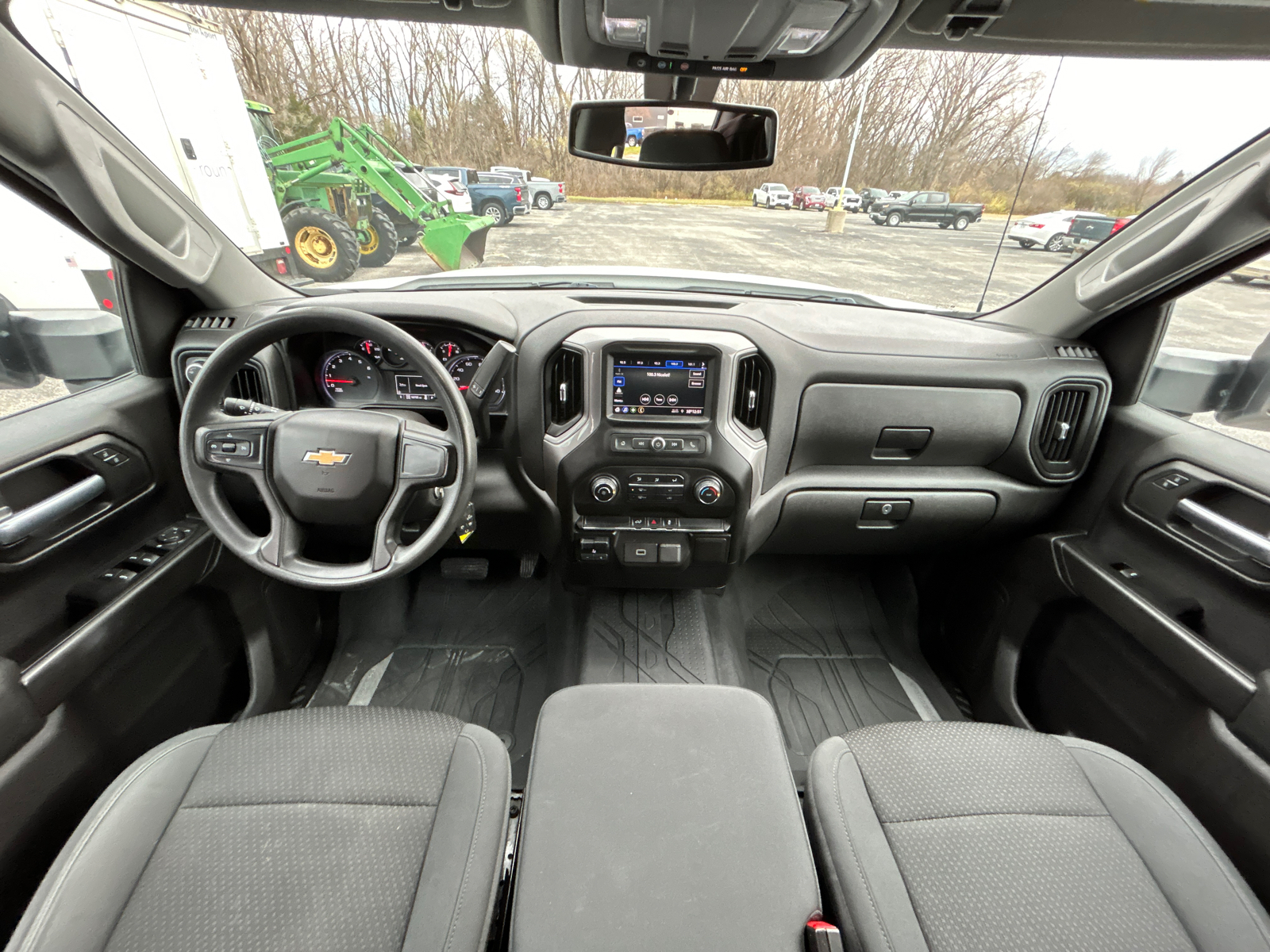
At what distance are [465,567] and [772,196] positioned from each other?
178 centimetres

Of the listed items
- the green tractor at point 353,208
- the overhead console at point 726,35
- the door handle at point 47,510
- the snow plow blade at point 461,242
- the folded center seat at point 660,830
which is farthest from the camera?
the green tractor at point 353,208

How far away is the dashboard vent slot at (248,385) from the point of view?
6.00 feet

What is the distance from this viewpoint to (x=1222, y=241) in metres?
1.56

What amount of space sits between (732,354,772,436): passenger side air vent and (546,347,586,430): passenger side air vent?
1.59ft

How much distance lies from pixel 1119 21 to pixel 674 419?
137cm

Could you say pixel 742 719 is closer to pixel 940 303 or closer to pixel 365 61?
pixel 940 303

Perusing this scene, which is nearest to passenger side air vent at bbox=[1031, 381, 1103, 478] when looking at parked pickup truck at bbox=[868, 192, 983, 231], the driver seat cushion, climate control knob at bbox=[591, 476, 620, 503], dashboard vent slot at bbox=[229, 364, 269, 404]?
parked pickup truck at bbox=[868, 192, 983, 231]

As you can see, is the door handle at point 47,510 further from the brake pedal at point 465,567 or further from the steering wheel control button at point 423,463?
the brake pedal at point 465,567

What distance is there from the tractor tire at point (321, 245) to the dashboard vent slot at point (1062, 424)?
2566 mm

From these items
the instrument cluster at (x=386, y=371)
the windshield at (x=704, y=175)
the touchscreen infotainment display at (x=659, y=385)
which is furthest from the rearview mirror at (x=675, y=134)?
the instrument cluster at (x=386, y=371)

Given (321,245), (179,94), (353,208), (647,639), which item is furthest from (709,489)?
(179,94)

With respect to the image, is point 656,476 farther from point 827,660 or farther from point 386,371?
point 827,660

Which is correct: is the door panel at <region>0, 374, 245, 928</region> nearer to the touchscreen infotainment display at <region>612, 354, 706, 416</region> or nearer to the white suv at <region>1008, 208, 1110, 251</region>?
the touchscreen infotainment display at <region>612, 354, 706, 416</region>

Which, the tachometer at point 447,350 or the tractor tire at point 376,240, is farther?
the tractor tire at point 376,240
